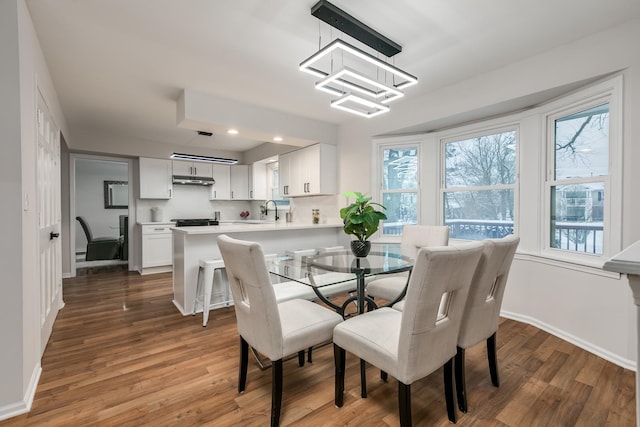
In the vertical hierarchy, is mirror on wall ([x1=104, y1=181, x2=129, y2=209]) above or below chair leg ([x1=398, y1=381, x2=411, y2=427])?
above

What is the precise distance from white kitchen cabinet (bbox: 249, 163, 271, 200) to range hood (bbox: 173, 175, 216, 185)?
0.81 meters

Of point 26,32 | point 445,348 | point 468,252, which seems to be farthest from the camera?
point 26,32

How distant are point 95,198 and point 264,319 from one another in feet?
28.6

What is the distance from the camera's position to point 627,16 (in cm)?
212

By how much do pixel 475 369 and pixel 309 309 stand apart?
1325 millimetres

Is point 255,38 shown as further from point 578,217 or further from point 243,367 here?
point 578,217

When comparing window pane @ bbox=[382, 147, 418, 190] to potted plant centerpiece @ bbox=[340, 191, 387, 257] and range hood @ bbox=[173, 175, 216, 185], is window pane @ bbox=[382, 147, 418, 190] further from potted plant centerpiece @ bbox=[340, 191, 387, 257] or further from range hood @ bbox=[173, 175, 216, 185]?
range hood @ bbox=[173, 175, 216, 185]

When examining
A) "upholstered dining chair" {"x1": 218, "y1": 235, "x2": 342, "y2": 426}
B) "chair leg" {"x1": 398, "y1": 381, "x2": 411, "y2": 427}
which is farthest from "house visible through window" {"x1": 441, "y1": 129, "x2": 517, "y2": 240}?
"chair leg" {"x1": 398, "y1": 381, "x2": 411, "y2": 427}

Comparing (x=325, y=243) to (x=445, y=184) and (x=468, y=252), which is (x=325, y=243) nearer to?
(x=445, y=184)

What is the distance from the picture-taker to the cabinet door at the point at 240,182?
21.7ft

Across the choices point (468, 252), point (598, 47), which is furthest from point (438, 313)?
point (598, 47)

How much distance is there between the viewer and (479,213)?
355 cm

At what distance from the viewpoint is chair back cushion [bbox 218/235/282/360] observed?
1507 mm

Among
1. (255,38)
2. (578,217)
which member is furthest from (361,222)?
(578,217)
